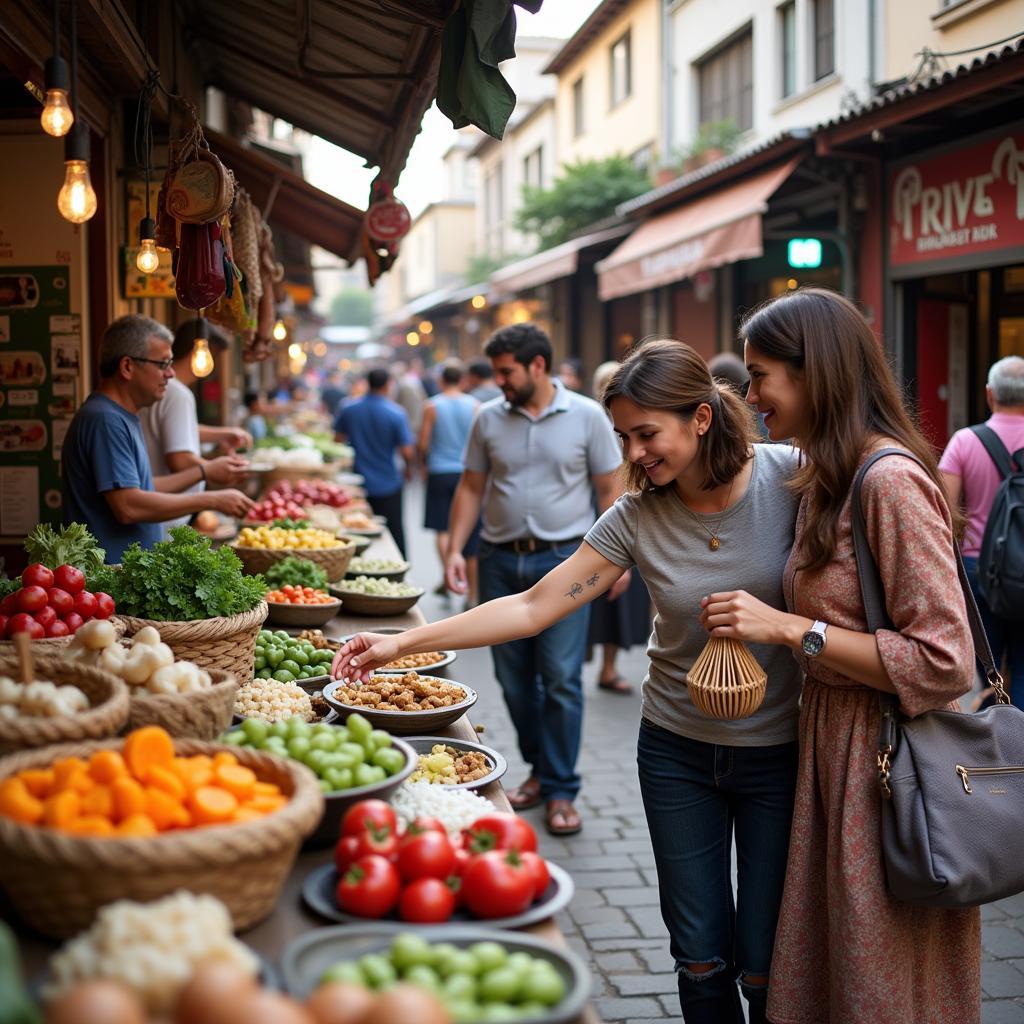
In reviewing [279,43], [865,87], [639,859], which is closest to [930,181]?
[865,87]

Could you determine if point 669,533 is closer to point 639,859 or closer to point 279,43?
point 639,859

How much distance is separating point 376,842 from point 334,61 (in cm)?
569

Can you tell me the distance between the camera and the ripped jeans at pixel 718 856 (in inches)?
121

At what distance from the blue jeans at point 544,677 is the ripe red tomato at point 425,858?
132 inches

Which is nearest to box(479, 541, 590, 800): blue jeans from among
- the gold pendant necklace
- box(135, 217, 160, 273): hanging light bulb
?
box(135, 217, 160, 273): hanging light bulb

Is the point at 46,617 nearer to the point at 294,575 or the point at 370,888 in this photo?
the point at 370,888

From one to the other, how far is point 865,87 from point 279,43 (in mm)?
9640

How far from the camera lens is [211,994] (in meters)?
1.50

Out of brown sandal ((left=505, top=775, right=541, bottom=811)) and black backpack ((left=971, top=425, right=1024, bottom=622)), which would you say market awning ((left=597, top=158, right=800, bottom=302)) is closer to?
black backpack ((left=971, top=425, right=1024, bottom=622))

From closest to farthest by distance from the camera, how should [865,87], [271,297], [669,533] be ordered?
[669,533] < [271,297] < [865,87]

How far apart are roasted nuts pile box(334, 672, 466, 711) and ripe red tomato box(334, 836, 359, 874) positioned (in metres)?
1.11

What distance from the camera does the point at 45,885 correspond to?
1.90 m

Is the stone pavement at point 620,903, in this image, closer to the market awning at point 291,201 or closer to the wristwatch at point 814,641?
the wristwatch at point 814,641

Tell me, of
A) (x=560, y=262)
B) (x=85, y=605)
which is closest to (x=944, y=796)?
(x=85, y=605)
